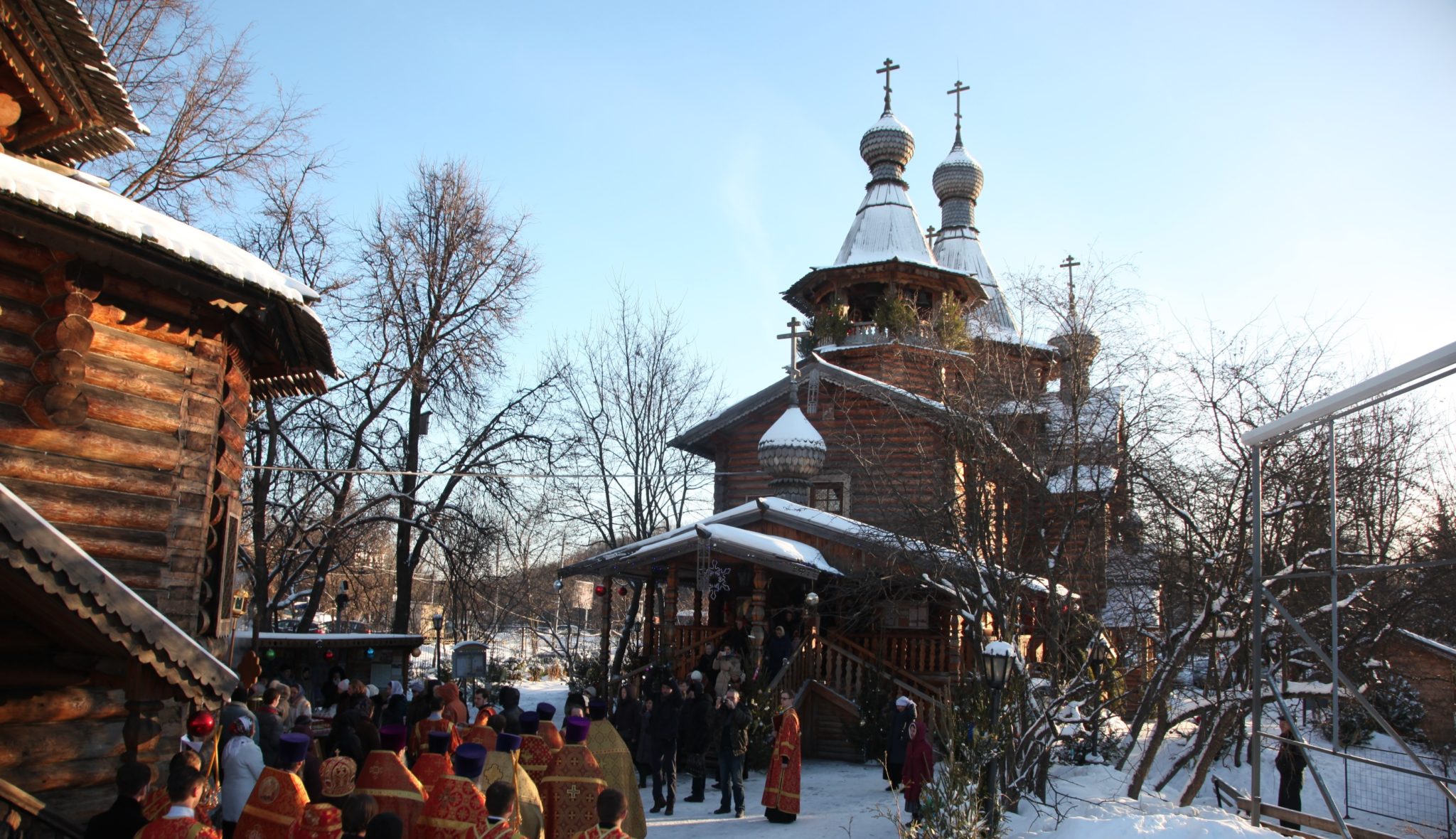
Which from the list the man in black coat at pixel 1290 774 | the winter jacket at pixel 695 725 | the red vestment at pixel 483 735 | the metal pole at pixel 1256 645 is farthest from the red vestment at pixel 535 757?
the man in black coat at pixel 1290 774

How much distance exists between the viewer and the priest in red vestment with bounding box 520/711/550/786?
9.36 m

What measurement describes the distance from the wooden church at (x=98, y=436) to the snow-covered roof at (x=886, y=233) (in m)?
21.1

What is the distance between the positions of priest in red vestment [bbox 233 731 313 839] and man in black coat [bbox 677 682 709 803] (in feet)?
22.2

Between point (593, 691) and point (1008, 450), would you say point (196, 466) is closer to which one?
point (1008, 450)

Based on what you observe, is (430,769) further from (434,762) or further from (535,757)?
(535,757)

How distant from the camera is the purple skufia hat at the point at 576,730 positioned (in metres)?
8.37

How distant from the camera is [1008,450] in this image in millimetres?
13234

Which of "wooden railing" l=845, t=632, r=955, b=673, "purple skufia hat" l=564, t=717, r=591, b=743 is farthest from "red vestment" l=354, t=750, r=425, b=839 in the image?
"wooden railing" l=845, t=632, r=955, b=673

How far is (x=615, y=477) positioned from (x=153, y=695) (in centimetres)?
2197

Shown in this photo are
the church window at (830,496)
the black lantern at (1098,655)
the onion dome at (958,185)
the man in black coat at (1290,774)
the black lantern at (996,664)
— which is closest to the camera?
the black lantern at (996,664)

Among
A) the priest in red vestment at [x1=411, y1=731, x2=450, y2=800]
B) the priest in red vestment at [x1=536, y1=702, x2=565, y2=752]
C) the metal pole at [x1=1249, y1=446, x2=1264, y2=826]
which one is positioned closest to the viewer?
the priest in red vestment at [x1=411, y1=731, x2=450, y2=800]

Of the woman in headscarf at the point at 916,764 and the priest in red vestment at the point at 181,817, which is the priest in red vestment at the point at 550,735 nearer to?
the priest in red vestment at the point at 181,817

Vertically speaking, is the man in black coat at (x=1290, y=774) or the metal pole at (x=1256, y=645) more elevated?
the metal pole at (x=1256, y=645)

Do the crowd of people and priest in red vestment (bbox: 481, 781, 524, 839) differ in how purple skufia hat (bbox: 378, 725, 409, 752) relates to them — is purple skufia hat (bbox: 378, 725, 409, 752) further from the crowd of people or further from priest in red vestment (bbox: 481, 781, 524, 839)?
priest in red vestment (bbox: 481, 781, 524, 839)
